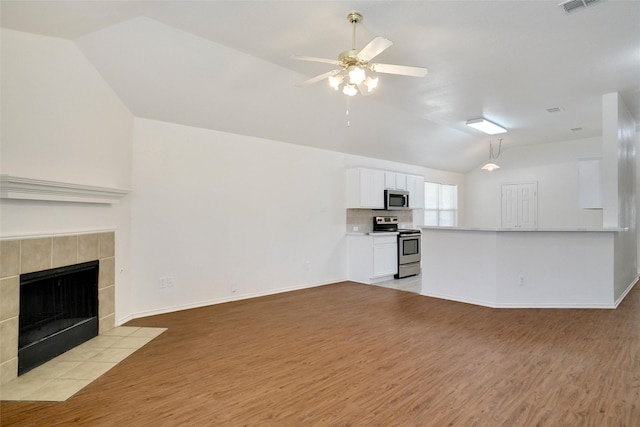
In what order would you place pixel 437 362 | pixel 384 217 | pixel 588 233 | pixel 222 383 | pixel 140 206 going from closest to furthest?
1. pixel 222 383
2. pixel 437 362
3. pixel 140 206
4. pixel 588 233
5. pixel 384 217

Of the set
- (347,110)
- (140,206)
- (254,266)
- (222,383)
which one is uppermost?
(347,110)

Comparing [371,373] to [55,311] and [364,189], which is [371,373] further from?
[364,189]

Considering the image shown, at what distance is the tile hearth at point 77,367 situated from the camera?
242 cm

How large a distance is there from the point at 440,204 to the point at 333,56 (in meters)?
6.43

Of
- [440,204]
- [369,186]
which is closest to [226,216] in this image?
[369,186]

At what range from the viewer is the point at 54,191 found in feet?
9.52

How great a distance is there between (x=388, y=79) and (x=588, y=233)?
3351 millimetres

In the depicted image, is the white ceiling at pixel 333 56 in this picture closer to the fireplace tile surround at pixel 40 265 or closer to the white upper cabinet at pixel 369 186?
the white upper cabinet at pixel 369 186

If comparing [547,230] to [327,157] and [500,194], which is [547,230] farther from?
[500,194]

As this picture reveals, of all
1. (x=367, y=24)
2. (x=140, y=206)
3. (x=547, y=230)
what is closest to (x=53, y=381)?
(x=140, y=206)

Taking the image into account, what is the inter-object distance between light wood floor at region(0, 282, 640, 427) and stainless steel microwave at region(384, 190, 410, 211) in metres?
2.91

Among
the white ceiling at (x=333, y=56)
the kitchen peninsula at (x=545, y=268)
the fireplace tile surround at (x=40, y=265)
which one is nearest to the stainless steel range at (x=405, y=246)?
the kitchen peninsula at (x=545, y=268)

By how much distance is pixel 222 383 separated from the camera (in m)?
2.57

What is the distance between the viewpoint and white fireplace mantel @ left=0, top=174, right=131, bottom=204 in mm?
2518
